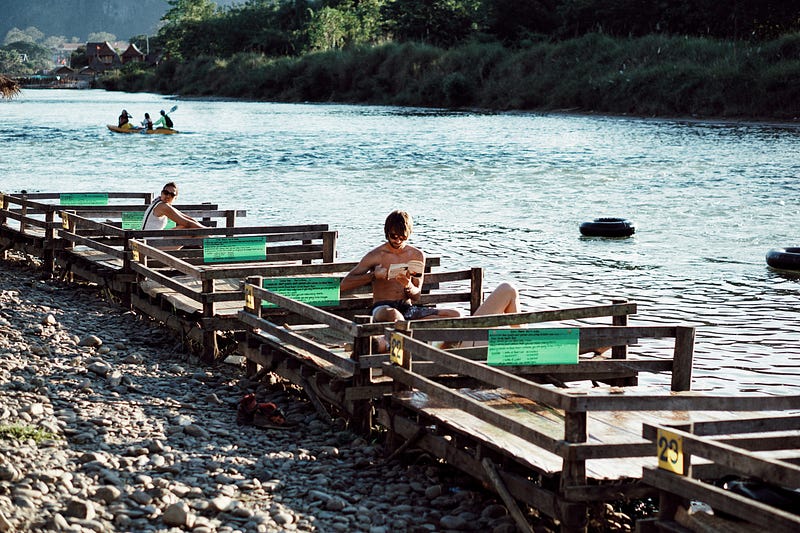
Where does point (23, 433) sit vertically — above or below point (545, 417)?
below

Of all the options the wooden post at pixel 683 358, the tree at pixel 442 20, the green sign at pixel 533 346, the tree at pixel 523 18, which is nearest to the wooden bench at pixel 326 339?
the green sign at pixel 533 346

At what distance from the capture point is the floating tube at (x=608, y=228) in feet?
73.5

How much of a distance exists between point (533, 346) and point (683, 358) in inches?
48.9

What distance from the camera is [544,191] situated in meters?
30.8

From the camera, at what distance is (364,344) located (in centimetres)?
864

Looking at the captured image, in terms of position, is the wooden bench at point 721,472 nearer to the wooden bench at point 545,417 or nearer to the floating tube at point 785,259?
the wooden bench at point 545,417

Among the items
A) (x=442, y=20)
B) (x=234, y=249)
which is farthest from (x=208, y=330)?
(x=442, y=20)

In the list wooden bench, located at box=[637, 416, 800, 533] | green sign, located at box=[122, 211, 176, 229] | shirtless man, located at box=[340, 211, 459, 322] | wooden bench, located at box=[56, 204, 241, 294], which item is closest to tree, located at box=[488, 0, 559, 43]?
wooden bench, located at box=[56, 204, 241, 294]

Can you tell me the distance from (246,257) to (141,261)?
4.78 feet

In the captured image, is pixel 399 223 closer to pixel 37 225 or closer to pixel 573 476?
pixel 573 476

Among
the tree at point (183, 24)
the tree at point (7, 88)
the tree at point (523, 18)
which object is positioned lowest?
the tree at point (7, 88)

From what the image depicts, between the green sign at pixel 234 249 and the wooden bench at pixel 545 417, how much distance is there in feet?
14.3

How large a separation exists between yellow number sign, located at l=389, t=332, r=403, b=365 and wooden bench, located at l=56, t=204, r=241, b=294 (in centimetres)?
638

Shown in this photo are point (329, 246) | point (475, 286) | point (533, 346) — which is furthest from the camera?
point (329, 246)
